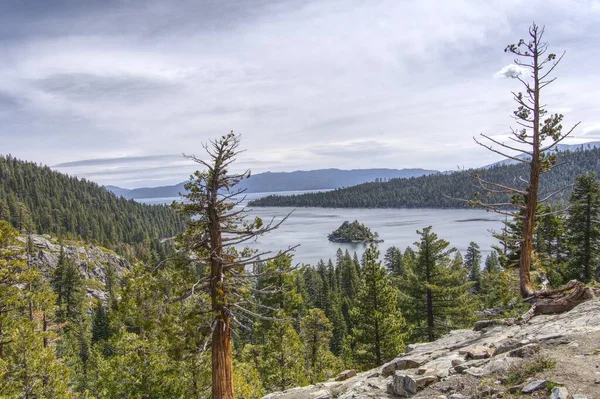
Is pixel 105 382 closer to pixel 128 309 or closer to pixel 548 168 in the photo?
pixel 128 309

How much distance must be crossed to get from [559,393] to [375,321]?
14976mm

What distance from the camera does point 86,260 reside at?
278 feet

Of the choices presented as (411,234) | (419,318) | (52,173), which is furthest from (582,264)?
(52,173)

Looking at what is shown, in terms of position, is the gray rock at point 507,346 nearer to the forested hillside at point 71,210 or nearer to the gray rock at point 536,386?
the gray rock at point 536,386

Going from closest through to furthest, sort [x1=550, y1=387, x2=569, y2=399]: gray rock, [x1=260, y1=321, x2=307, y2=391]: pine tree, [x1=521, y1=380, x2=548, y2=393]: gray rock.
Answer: [x1=550, y1=387, x2=569, y2=399]: gray rock < [x1=521, y1=380, x2=548, y2=393]: gray rock < [x1=260, y1=321, x2=307, y2=391]: pine tree

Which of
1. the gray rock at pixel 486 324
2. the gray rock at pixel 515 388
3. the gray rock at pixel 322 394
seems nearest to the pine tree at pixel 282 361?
the gray rock at pixel 322 394

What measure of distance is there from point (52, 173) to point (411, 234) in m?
158

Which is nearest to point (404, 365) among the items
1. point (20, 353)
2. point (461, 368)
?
point (461, 368)

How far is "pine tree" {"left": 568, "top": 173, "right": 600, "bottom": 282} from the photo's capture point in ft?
76.6

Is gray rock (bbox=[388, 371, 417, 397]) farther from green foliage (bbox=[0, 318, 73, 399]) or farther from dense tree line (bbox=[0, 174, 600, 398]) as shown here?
green foliage (bbox=[0, 318, 73, 399])

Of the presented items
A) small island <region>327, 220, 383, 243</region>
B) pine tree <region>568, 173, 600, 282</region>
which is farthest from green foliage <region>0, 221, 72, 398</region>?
small island <region>327, 220, 383, 243</region>

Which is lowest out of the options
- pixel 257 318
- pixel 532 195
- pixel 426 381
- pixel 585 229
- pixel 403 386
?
pixel 257 318

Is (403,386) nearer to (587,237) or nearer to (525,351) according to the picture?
(525,351)

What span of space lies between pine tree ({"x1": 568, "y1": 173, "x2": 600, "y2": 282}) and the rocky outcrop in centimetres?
6765
